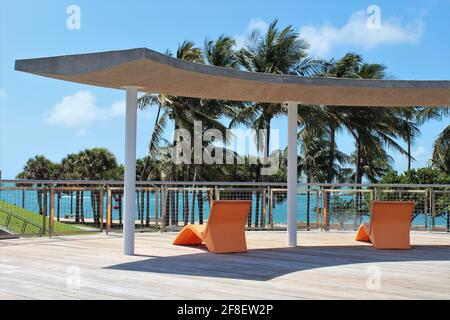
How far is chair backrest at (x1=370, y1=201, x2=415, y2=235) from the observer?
9883 mm

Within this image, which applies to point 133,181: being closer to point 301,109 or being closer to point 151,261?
point 151,261

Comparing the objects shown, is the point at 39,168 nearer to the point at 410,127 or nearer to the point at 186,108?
the point at 186,108

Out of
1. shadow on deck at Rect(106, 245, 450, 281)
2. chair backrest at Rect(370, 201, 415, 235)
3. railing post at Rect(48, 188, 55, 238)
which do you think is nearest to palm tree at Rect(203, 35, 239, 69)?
railing post at Rect(48, 188, 55, 238)

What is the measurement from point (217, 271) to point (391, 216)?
429 centimetres

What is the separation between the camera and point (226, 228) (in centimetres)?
929

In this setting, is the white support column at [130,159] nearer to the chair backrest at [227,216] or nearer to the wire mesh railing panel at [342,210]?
the chair backrest at [227,216]

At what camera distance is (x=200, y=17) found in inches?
1019

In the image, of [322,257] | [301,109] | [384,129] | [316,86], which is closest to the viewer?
[322,257]

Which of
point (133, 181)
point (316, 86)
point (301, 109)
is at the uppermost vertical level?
point (301, 109)

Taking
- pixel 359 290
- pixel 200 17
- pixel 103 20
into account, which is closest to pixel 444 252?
pixel 359 290

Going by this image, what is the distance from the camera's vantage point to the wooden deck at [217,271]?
5664mm

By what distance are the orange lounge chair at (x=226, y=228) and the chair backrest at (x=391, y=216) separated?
244 centimetres
